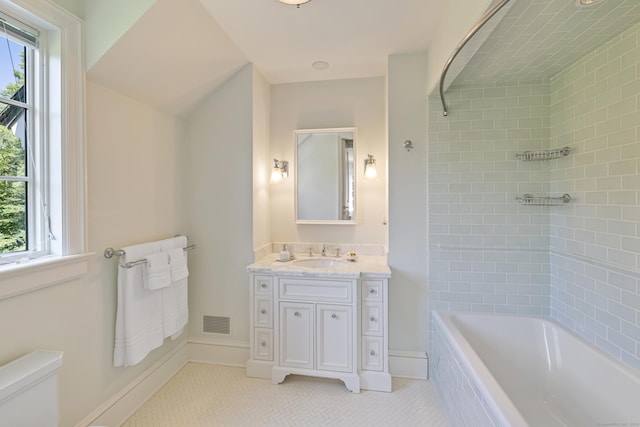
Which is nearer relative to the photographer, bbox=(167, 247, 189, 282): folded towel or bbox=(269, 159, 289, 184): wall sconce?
bbox=(167, 247, 189, 282): folded towel

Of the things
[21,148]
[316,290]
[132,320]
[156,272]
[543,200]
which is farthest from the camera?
[316,290]

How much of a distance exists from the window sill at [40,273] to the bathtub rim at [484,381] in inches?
82.8

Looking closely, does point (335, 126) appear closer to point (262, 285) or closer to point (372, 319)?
point (262, 285)

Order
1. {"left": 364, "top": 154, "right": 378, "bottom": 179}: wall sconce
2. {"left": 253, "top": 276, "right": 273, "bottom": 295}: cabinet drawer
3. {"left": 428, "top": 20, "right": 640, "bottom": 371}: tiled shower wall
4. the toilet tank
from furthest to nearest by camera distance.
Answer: {"left": 364, "top": 154, "right": 378, "bottom": 179}: wall sconce → {"left": 253, "top": 276, "right": 273, "bottom": 295}: cabinet drawer → {"left": 428, "top": 20, "right": 640, "bottom": 371}: tiled shower wall → the toilet tank

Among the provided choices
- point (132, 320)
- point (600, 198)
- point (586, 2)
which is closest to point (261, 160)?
point (132, 320)

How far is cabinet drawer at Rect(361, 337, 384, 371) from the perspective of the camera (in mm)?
2117

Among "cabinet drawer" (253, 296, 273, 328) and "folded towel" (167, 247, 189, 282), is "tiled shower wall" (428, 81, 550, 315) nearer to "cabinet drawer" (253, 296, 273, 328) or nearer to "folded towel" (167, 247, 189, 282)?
"cabinet drawer" (253, 296, 273, 328)

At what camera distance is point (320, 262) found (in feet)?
8.22

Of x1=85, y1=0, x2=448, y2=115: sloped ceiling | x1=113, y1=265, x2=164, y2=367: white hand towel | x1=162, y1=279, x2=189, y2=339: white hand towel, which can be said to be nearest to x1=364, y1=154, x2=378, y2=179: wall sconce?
x1=85, y1=0, x2=448, y2=115: sloped ceiling

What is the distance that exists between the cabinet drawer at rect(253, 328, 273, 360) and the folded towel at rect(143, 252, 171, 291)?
781 millimetres

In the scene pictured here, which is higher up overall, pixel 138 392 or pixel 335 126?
pixel 335 126

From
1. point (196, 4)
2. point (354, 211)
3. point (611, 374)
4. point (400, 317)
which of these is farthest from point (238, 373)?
point (196, 4)

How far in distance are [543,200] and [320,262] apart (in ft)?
5.68

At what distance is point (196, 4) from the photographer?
171 cm
